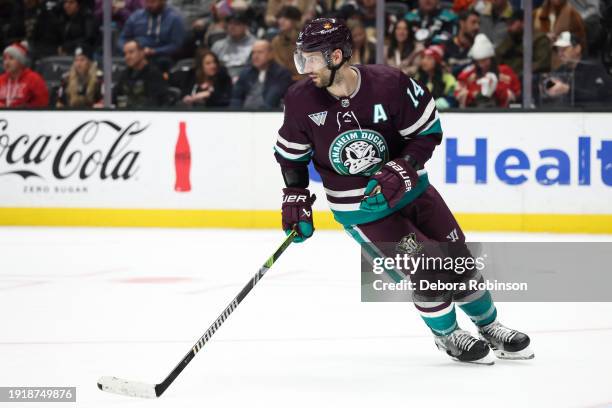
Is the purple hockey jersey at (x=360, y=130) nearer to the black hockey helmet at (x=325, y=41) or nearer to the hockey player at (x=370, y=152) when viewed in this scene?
the hockey player at (x=370, y=152)

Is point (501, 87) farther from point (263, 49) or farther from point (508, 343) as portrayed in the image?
point (508, 343)

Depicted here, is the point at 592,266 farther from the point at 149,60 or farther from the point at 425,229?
the point at 149,60

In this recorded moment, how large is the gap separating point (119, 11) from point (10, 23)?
0.95 m

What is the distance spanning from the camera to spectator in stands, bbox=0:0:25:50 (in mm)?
9211

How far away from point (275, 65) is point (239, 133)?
0.61 metres

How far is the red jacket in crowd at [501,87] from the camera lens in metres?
8.45

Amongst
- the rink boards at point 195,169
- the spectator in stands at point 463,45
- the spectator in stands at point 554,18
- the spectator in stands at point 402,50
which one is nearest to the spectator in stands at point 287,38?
the rink boards at point 195,169

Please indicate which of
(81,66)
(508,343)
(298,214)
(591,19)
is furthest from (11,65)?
(508,343)

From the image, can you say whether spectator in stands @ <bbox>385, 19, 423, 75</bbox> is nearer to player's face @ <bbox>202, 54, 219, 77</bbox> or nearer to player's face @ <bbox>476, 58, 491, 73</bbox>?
player's face @ <bbox>476, 58, 491, 73</bbox>

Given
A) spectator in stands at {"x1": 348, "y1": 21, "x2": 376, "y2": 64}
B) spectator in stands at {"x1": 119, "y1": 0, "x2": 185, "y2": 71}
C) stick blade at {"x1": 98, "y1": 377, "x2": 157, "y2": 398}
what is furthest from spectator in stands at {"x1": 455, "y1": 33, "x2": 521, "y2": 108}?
stick blade at {"x1": 98, "y1": 377, "x2": 157, "y2": 398}

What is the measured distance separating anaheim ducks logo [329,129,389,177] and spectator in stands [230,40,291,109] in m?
5.02

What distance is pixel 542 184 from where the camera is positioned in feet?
27.1

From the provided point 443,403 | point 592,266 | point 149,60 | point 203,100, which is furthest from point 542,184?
point 443,403

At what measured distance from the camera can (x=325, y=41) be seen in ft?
11.9
